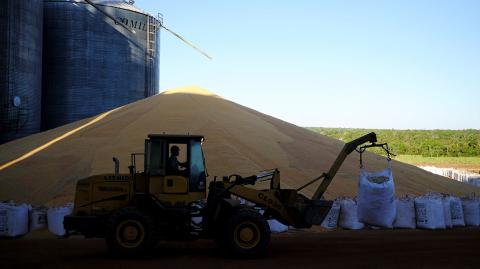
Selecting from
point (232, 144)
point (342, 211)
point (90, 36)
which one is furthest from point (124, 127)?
point (90, 36)

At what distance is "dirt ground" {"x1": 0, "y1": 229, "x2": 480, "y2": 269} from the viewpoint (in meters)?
8.28

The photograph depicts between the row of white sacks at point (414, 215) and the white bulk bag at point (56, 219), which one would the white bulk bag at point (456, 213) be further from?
the white bulk bag at point (56, 219)

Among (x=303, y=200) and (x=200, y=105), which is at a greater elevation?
Result: (x=200, y=105)

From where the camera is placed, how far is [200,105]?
21.6 metres

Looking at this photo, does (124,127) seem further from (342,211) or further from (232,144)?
(342,211)

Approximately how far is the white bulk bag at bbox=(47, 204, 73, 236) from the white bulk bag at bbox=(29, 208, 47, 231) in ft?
0.68

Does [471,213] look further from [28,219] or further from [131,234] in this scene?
[28,219]

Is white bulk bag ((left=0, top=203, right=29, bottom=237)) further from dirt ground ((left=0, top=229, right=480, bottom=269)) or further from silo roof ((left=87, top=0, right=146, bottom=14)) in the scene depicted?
silo roof ((left=87, top=0, right=146, bottom=14))

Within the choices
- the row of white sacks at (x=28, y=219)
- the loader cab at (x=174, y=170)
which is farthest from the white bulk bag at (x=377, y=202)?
the row of white sacks at (x=28, y=219)

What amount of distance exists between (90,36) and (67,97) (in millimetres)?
3980

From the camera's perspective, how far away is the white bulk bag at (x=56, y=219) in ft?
37.6

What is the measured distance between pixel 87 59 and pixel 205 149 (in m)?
16.9

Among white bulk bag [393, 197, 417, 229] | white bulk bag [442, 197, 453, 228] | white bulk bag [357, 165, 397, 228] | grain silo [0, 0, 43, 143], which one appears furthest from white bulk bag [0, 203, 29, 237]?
grain silo [0, 0, 43, 143]

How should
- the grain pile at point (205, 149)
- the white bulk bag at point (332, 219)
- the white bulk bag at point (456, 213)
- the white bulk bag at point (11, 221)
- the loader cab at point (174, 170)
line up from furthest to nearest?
the grain pile at point (205, 149) → the white bulk bag at point (456, 213) → the white bulk bag at point (332, 219) → the white bulk bag at point (11, 221) → the loader cab at point (174, 170)
